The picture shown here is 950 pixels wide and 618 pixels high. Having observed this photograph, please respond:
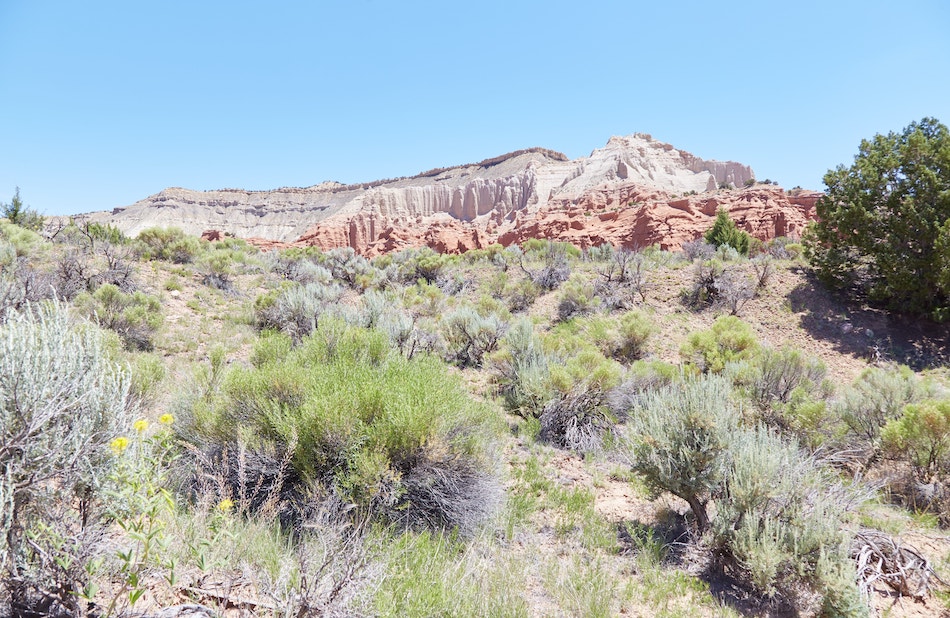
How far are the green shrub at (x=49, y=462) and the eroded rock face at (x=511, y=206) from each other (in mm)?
30519

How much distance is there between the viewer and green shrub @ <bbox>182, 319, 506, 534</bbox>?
290 centimetres

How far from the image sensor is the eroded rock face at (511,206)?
31.3m

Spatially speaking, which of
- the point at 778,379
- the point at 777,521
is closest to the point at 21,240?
the point at 777,521

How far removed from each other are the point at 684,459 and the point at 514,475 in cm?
177

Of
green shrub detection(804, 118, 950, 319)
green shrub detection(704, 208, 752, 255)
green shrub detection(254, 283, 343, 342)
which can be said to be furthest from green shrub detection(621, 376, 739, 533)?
green shrub detection(704, 208, 752, 255)

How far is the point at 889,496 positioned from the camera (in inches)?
155

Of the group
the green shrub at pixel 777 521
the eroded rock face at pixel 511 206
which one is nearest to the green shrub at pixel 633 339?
the green shrub at pixel 777 521

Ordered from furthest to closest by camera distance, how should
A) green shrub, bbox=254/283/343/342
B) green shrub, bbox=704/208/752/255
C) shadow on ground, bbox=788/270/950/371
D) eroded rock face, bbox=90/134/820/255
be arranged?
eroded rock face, bbox=90/134/820/255 < green shrub, bbox=704/208/752/255 < shadow on ground, bbox=788/270/950/371 < green shrub, bbox=254/283/343/342

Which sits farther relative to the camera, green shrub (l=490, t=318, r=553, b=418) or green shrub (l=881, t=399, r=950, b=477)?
green shrub (l=490, t=318, r=553, b=418)

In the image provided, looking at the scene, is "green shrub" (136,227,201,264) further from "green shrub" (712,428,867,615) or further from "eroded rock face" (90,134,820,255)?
"eroded rock face" (90,134,820,255)

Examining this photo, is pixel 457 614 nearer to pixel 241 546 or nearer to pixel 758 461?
pixel 241 546

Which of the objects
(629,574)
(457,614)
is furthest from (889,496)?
(457,614)

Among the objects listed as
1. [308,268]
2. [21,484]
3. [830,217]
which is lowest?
[21,484]

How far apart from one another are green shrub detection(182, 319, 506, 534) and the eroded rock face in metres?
28.6
